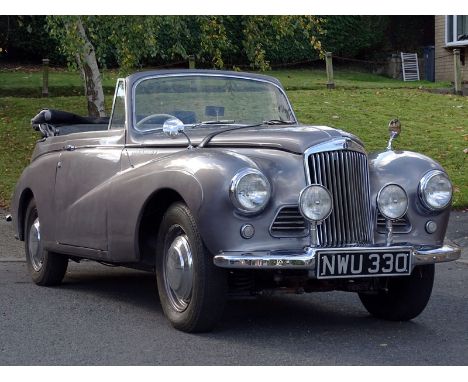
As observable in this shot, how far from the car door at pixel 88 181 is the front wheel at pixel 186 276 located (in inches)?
34.7

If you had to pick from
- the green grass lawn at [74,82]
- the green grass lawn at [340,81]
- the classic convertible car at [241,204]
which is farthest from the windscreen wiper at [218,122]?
the green grass lawn at [340,81]

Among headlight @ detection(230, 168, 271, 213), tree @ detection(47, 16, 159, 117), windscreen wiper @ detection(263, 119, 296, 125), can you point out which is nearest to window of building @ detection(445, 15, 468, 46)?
tree @ detection(47, 16, 159, 117)

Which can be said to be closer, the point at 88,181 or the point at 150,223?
the point at 150,223

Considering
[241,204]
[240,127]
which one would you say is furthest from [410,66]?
[241,204]

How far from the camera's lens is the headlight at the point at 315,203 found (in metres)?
6.10

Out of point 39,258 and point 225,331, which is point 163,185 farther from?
point 39,258

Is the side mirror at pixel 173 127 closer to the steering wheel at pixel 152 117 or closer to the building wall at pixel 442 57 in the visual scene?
the steering wheel at pixel 152 117

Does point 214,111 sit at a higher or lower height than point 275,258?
higher

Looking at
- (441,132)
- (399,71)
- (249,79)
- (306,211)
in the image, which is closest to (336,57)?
(399,71)

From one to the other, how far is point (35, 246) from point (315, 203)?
339cm

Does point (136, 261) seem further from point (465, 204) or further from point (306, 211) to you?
point (465, 204)

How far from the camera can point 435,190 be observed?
664 cm

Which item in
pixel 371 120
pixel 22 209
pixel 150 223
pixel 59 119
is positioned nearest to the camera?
pixel 150 223

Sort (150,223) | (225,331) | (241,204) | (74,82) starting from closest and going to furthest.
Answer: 1. (241,204)
2. (225,331)
3. (150,223)
4. (74,82)
